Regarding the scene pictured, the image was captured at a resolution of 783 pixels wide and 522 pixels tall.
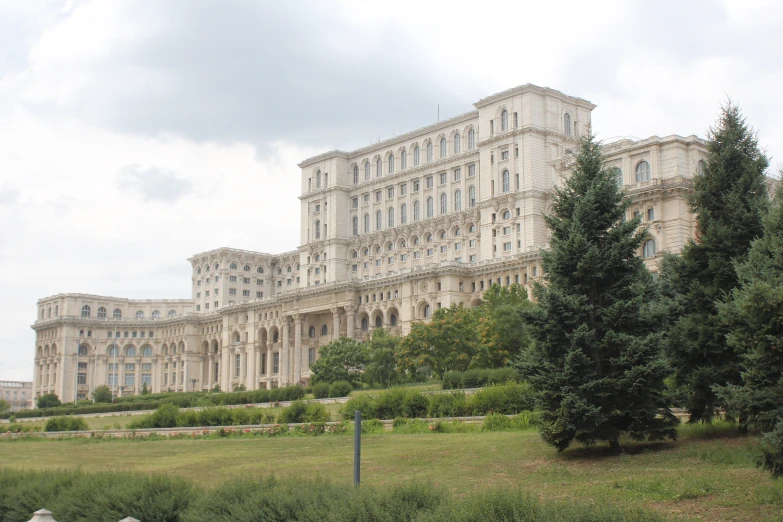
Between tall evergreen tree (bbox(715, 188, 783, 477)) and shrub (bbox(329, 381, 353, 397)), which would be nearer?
tall evergreen tree (bbox(715, 188, 783, 477))

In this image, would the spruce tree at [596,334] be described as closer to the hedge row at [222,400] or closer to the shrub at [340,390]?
→ the shrub at [340,390]

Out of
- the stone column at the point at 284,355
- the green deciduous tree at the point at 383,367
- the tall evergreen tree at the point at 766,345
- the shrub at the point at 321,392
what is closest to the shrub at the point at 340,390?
the shrub at the point at 321,392

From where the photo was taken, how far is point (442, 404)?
4250 cm

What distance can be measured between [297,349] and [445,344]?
159 feet

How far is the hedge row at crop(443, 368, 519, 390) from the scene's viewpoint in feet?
180

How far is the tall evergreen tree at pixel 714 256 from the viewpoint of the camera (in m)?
28.4

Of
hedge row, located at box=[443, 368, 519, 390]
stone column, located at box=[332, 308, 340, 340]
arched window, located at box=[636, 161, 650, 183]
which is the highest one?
arched window, located at box=[636, 161, 650, 183]

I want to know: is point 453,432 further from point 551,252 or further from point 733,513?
point 733,513

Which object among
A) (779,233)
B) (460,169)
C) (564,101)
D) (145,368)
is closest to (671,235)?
(564,101)

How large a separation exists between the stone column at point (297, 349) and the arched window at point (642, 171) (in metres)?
51.6

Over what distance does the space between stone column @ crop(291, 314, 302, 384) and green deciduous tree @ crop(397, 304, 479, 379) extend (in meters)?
43.1

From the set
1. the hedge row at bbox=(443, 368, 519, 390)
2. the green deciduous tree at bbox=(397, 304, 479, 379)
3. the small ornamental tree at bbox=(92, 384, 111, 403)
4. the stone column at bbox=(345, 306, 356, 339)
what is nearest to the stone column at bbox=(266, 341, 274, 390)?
the stone column at bbox=(345, 306, 356, 339)

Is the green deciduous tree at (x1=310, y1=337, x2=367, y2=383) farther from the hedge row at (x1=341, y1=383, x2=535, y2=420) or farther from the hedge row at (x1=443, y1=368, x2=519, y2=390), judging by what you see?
the hedge row at (x1=341, y1=383, x2=535, y2=420)

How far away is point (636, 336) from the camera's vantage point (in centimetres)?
2841
